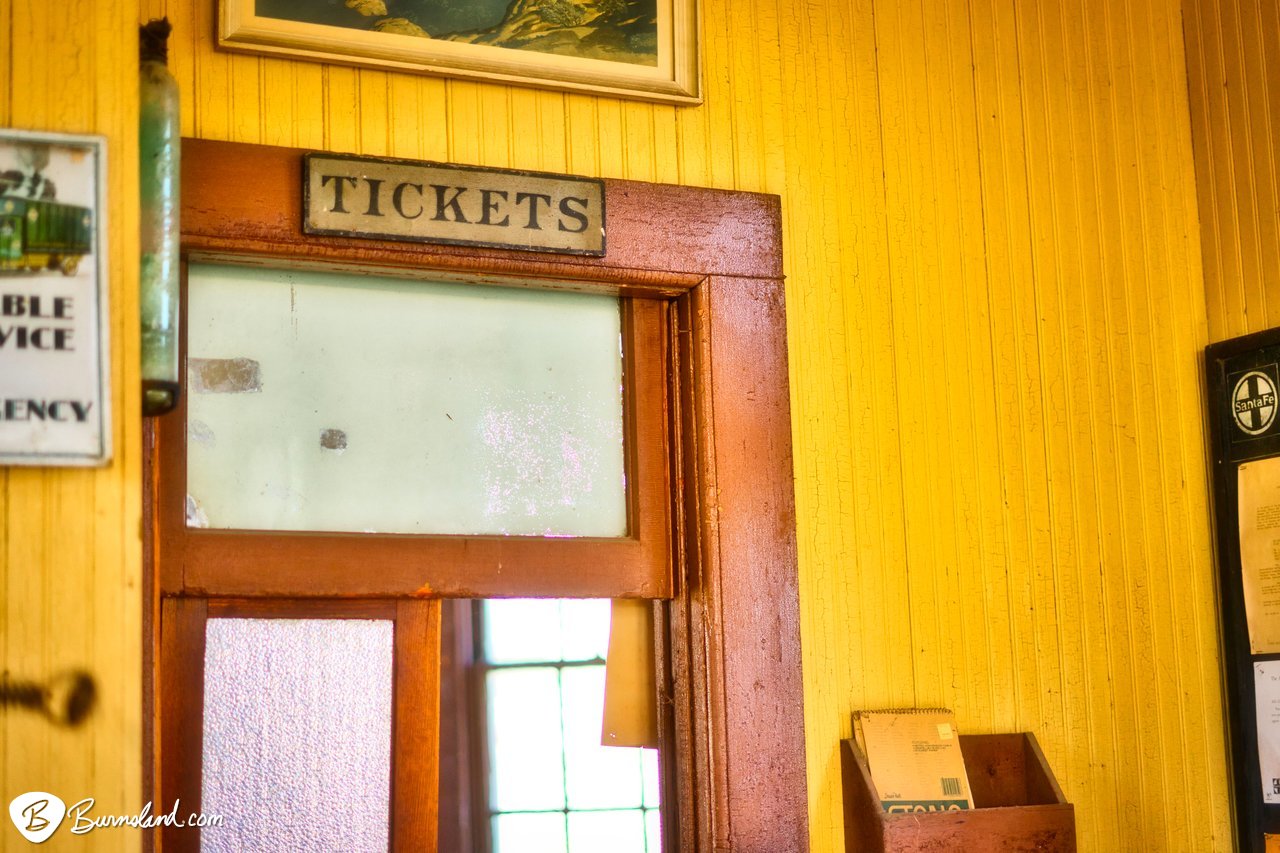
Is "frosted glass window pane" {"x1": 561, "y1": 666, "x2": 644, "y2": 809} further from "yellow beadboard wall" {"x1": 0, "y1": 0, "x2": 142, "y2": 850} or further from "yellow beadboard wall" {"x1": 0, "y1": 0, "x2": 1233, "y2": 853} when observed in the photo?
"yellow beadboard wall" {"x1": 0, "y1": 0, "x2": 142, "y2": 850}

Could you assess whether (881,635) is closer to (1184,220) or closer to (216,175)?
(1184,220)

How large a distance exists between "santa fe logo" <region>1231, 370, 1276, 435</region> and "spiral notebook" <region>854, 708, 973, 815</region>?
90 cm

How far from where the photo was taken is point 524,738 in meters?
5.63

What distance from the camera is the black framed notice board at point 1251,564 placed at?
2895 millimetres

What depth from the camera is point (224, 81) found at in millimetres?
2543

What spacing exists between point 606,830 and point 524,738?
0.51m

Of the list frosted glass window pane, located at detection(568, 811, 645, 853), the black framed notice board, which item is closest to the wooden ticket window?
the black framed notice board

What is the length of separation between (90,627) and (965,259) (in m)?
1.90

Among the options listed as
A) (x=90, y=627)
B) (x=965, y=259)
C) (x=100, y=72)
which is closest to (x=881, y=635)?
(x=965, y=259)

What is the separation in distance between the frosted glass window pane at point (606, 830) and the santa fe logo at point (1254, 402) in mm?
3094

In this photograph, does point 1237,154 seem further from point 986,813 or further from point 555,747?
point 555,747

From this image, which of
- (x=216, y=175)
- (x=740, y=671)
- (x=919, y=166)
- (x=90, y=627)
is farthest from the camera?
(x=919, y=166)

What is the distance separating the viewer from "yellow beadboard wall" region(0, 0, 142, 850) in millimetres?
1966
